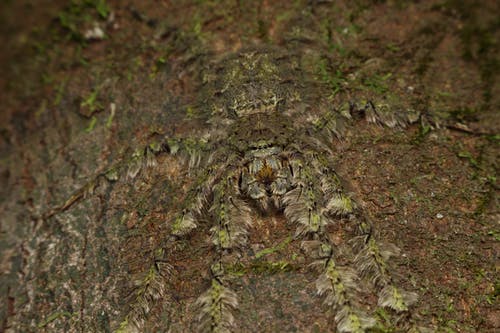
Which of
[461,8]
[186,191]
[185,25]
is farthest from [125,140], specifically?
[461,8]

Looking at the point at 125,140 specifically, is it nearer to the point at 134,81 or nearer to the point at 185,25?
the point at 134,81

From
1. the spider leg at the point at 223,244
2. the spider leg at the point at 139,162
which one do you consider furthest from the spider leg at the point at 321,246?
the spider leg at the point at 139,162

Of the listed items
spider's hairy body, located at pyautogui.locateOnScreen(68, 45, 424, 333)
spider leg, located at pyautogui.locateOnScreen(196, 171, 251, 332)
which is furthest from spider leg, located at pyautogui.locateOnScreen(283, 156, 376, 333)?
spider leg, located at pyautogui.locateOnScreen(196, 171, 251, 332)

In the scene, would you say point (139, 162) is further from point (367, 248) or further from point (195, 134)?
point (367, 248)

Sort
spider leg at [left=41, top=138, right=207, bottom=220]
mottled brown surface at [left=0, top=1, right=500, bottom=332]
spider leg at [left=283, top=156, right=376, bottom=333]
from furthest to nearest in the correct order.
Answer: spider leg at [left=41, top=138, right=207, bottom=220]
mottled brown surface at [left=0, top=1, right=500, bottom=332]
spider leg at [left=283, top=156, right=376, bottom=333]

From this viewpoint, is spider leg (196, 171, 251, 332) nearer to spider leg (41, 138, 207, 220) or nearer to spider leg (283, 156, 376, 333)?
spider leg (283, 156, 376, 333)

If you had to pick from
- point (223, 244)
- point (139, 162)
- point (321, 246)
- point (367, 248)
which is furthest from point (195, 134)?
point (367, 248)
